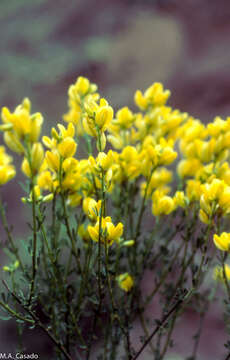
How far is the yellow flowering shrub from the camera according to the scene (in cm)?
38

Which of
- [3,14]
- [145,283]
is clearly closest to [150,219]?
[145,283]

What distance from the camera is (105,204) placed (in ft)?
1.36

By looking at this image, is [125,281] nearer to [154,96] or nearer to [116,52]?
[154,96]

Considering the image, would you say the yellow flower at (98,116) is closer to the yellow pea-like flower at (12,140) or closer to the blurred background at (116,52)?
the yellow pea-like flower at (12,140)

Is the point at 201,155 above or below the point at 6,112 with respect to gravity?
above

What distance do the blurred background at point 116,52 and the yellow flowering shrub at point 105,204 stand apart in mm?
999

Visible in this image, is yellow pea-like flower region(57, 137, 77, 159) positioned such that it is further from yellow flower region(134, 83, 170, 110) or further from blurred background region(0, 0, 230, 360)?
blurred background region(0, 0, 230, 360)

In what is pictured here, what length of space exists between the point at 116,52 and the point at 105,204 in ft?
4.92

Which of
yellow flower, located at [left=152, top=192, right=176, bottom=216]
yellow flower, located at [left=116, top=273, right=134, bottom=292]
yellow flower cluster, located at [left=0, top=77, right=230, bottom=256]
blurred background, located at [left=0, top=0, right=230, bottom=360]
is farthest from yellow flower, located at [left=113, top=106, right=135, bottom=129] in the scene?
blurred background, located at [left=0, top=0, right=230, bottom=360]

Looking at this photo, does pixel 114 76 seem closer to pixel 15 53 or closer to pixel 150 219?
pixel 15 53

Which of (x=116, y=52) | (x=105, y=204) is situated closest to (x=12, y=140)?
(x=105, y=204)

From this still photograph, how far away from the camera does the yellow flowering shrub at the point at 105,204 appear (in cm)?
38

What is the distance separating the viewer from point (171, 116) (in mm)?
602

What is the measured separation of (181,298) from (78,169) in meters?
0.21
